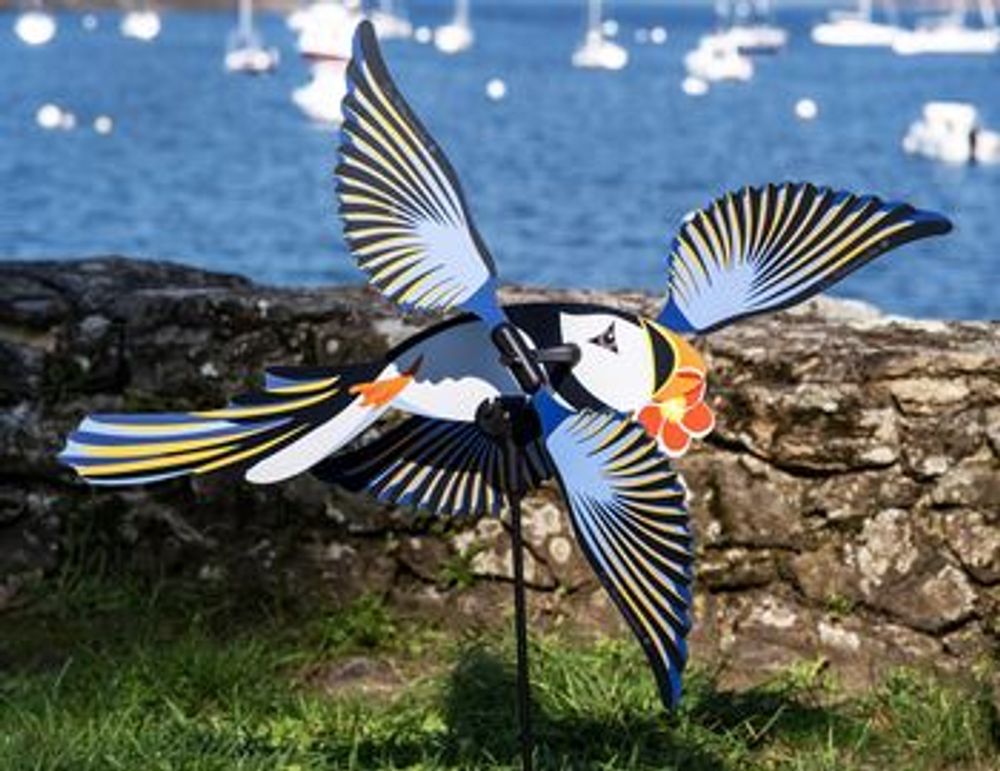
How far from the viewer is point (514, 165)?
4150 centimetres

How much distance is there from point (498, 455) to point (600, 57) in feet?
252

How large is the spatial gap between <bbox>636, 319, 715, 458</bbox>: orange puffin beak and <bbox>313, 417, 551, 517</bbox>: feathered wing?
0.34 meters

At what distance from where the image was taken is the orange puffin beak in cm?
376

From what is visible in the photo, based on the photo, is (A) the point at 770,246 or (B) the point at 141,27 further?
(B) the point at 141,27

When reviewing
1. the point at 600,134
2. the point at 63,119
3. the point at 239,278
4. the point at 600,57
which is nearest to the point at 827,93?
the point at 600,57

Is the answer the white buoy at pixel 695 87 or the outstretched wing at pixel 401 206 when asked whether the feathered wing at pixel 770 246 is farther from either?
the white buoy at pixel 695 87

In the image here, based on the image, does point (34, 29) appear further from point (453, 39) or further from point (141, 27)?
point (453, 39)

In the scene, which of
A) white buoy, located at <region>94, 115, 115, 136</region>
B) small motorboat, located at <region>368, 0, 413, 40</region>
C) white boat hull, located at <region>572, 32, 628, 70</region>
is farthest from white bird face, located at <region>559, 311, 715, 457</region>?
small motorboat, located at <region>368, 0, 413, 40</region>

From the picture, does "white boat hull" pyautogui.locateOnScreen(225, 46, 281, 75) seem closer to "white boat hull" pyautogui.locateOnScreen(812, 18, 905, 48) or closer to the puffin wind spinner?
"white boat hull" pyautogui.locateOnScreen(812, 18, 905, 48)

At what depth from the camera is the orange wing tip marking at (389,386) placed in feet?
12.7

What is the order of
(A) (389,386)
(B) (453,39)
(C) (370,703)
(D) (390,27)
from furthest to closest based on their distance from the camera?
(D) (390,27)
(B) (453,39)
(C) (370,703)
(A) (389,386)

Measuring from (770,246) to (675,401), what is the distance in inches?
15.3

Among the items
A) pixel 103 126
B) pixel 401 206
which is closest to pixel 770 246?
pixel 401 206

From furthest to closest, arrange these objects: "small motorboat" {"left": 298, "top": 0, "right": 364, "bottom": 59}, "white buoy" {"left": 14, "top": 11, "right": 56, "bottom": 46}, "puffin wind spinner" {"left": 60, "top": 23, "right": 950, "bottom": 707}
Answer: "white buoy" {"left": 14, "top": 11, "right": 56, "bottom": 46} → "small motorboat" {"left": 298, "top": 0, "right": 364, "bottom": 59} → "puffin wind spinner" {"left": 60, "top": 23, "right": 950, "bottom": 707}
